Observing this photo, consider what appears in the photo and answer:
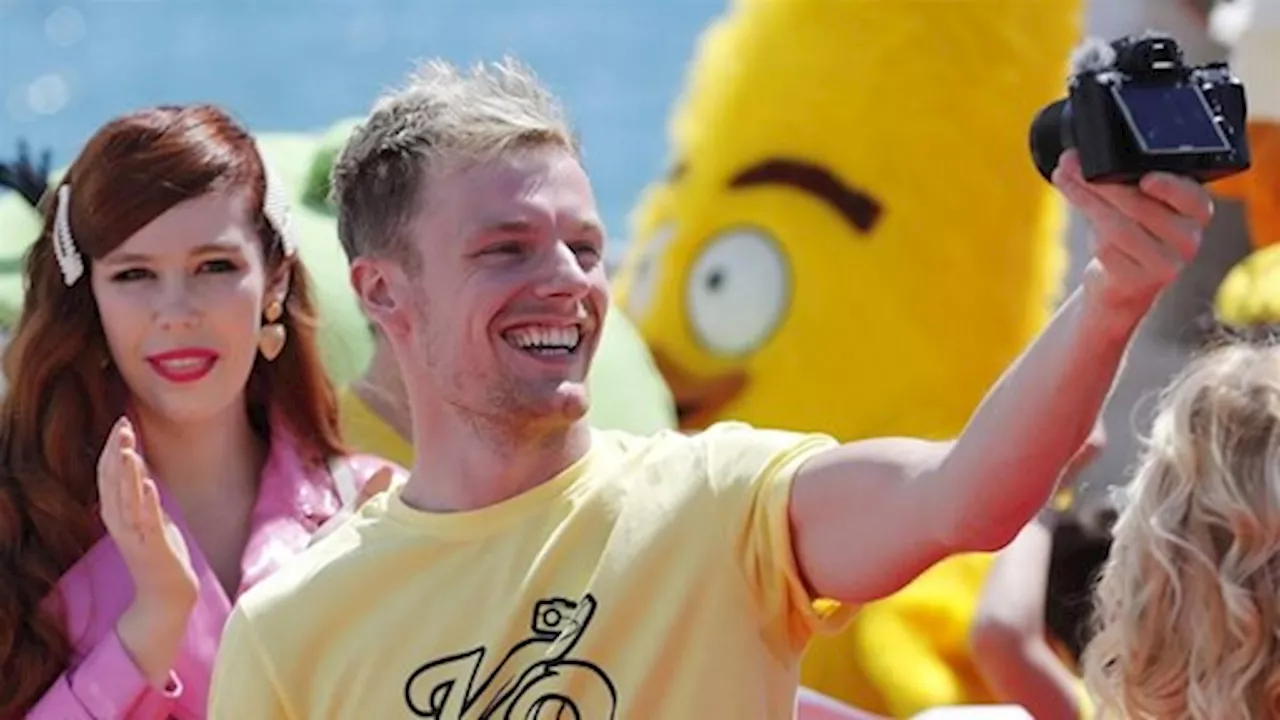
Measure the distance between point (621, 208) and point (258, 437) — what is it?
14.4 ft

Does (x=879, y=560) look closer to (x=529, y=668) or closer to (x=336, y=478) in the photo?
(x=529, y=668)

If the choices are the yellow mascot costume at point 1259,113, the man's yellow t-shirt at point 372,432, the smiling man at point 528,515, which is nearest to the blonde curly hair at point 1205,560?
the smiling man at point 528,515

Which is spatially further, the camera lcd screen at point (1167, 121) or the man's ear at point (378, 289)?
the man's ear at point (378, 289)

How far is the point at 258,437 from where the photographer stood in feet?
7.80

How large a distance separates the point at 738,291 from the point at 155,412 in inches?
65.0

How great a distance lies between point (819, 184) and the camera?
3770 millimetres

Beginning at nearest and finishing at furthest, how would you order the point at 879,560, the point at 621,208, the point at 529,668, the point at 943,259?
the point at 879,560 → the point at 529,668 → the point at 943,259 → the point at 621,208

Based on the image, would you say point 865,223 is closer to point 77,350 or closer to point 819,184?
point 819,184

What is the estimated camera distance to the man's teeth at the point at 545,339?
5.55 feet

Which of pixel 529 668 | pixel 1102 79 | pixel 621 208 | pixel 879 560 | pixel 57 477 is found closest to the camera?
pixel 1102 79

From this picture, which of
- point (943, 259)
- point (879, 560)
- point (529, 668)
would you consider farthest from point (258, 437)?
point (943, 259)

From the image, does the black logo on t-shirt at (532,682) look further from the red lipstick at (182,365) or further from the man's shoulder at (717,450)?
the red lipstick at (182,365)

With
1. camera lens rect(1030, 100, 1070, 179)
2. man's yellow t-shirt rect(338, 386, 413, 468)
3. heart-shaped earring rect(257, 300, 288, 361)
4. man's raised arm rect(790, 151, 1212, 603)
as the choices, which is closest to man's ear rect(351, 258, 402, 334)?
man's raised arm rect(790, 151, 1212, 603)

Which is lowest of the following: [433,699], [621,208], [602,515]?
[621,208]
